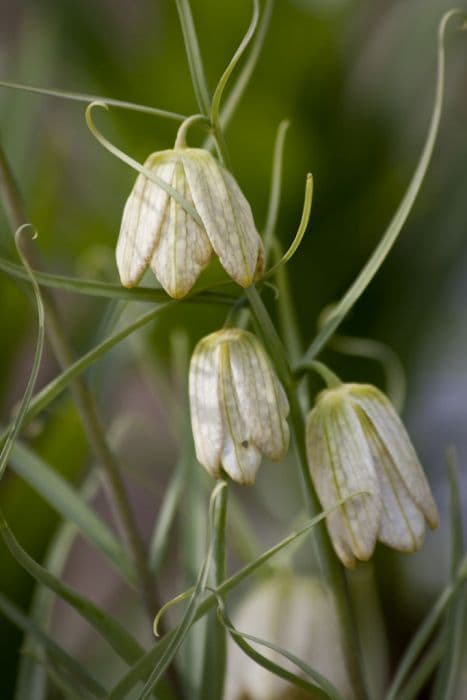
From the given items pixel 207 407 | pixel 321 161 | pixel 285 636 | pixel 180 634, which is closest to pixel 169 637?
pixel 180 634

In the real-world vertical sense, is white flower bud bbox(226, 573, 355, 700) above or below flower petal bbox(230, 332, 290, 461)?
below

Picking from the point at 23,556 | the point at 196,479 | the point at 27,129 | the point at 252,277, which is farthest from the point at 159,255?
the point at 27,129

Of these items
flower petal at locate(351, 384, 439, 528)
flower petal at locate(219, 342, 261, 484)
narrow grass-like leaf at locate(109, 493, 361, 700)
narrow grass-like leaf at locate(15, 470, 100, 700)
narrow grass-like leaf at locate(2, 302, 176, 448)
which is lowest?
narrow grass-like leaf at locate(15, 470, 100, 700)

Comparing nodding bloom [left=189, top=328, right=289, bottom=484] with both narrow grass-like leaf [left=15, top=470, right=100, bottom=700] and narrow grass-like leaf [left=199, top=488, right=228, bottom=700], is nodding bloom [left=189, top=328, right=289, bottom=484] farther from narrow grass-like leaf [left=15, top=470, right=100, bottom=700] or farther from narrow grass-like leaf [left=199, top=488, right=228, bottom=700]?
narrow grass-like leaf [left=15, top=470, right=100, bottom=700]

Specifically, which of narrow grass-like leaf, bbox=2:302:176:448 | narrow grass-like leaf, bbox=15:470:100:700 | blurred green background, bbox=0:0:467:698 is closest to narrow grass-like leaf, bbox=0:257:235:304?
narrow grass-like leaf, bbox=2:302:176:448

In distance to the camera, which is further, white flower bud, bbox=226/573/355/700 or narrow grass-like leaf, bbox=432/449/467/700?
white flower bud, bbox=226/573/355/700

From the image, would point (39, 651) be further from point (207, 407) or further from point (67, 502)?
point (207, 407)
